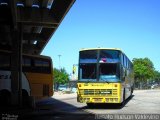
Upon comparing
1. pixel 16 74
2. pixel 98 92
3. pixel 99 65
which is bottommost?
pixel 98 92

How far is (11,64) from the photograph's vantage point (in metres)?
25.7

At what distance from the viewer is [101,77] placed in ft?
72.3

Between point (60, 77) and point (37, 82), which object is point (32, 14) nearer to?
point (37, 82)

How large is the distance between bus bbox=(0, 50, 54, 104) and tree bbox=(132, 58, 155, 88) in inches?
3187

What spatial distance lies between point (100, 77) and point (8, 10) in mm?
8030

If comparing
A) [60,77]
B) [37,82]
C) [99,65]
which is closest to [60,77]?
[60,77]

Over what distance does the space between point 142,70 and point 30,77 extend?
8488cm

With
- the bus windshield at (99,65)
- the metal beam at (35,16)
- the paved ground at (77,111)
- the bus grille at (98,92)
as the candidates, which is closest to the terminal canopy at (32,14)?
the metal beam at (35,16)

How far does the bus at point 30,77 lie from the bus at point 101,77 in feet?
13.5

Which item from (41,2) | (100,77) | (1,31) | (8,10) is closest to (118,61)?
(100,77)

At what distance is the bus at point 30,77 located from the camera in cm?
2542

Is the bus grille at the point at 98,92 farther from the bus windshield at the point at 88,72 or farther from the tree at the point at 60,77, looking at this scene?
the tree at the point at 60,77

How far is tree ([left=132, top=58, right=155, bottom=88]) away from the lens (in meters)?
109

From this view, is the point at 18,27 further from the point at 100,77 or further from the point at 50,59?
the point at 100,77
